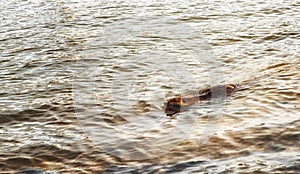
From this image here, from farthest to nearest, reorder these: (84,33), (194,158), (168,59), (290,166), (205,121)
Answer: (84,33), (168,59), (205,121), (194,158), (290,166)

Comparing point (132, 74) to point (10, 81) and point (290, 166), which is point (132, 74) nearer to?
point (10, 81)

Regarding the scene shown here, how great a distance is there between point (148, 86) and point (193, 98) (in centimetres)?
73

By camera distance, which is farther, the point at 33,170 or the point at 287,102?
the point at 287,102

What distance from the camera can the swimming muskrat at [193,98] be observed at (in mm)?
5105

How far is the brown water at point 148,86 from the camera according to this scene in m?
4.04

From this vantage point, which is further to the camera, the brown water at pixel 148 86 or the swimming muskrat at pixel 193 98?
the swimming muskrat at pixel 193 98

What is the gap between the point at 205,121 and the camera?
4.71m

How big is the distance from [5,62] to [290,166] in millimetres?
4582

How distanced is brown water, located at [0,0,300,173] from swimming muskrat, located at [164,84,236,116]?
10 centimetres

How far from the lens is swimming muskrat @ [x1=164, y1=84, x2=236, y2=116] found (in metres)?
5.11

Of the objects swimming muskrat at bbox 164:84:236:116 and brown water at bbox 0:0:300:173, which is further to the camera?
swimming muskrat at bbox 164:84:236:116

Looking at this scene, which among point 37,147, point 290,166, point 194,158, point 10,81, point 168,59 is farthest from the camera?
point 168,59

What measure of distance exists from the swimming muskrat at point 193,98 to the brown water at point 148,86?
0.10 meters

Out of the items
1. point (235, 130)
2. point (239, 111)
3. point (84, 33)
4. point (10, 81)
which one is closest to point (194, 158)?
point (235, 130)
